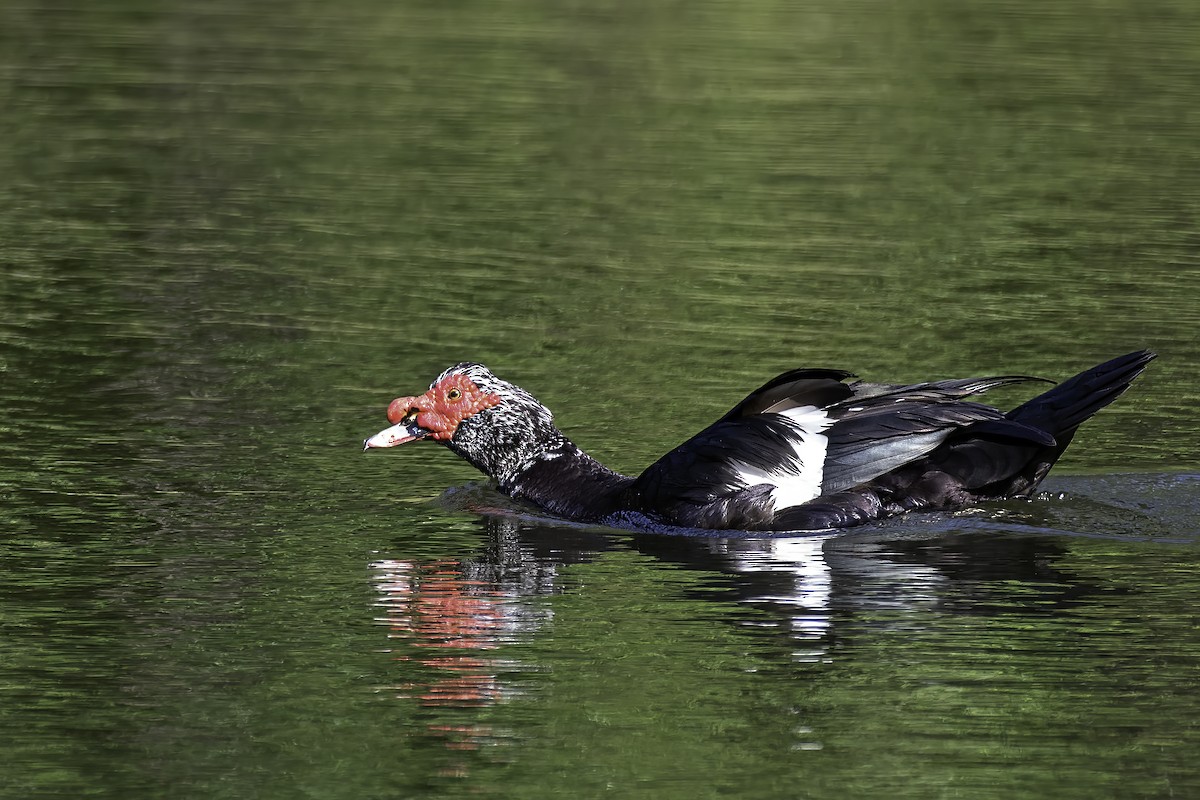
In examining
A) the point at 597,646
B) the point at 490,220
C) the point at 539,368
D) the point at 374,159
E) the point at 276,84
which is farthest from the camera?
the point at 276,84

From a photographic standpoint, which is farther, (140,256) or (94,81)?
(94,81)

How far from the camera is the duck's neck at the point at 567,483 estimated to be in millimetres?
11031

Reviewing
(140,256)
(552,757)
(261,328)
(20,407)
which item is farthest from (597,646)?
(140,256)

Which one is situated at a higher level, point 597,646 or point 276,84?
point 276,84

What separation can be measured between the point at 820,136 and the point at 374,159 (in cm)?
550

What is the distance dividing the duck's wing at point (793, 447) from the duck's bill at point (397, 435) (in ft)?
5.40

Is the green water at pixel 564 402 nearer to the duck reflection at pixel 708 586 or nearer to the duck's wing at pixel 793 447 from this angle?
the duck reflection at pixel 708 586

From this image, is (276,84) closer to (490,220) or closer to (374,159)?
(374,159)

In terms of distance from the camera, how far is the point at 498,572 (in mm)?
9859

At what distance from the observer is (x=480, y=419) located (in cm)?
1163

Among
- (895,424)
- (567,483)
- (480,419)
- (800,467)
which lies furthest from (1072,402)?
(480,419)

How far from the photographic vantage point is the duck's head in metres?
11.6

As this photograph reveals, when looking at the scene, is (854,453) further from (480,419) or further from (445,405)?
(445,405)

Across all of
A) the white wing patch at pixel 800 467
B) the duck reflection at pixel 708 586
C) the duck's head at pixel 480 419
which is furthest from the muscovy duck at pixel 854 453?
the duck's head at pixel 480 419
